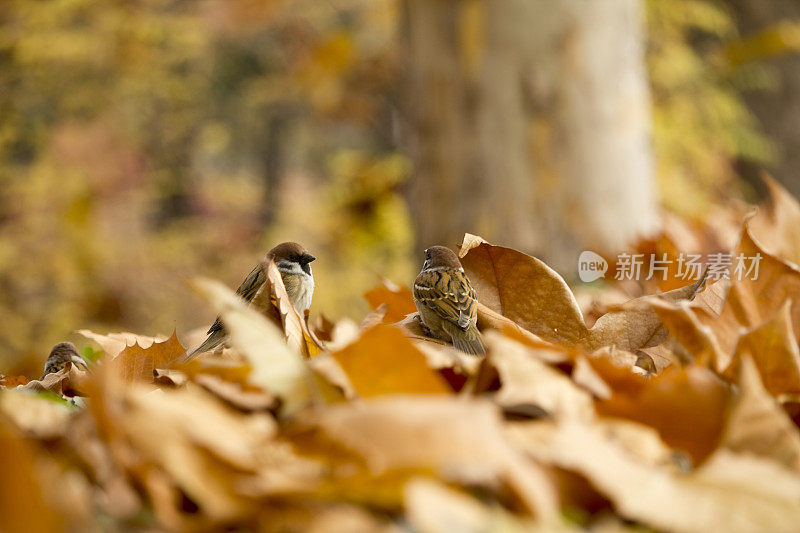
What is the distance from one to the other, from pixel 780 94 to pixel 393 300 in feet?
27.8

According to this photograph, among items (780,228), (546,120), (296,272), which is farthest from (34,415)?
(546,120)

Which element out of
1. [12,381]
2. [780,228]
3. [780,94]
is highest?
[780,94]

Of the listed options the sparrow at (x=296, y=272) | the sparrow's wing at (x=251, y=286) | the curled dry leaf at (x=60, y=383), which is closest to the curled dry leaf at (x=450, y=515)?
the curled dry leaf at (x=60, y=383)

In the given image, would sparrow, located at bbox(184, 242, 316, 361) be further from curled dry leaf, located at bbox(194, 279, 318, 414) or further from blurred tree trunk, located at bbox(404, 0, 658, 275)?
blurred tree trunk, located at bbox(404, 0, 658, 275)

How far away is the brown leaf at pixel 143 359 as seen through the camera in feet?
2.93

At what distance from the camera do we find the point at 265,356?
0.62 meters

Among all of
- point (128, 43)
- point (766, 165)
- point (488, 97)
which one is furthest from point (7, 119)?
point (766, 165)

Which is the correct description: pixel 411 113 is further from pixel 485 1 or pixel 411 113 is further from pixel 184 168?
pixel 184 168

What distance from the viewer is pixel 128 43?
929 centimetres

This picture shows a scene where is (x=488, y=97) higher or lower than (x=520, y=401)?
higher

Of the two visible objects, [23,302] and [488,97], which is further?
[23,302]

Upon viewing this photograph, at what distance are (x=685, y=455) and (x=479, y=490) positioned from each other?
212 millimetres

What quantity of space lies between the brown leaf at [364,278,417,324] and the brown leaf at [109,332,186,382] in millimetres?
289

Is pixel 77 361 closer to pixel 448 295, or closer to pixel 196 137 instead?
pixel 448 295
